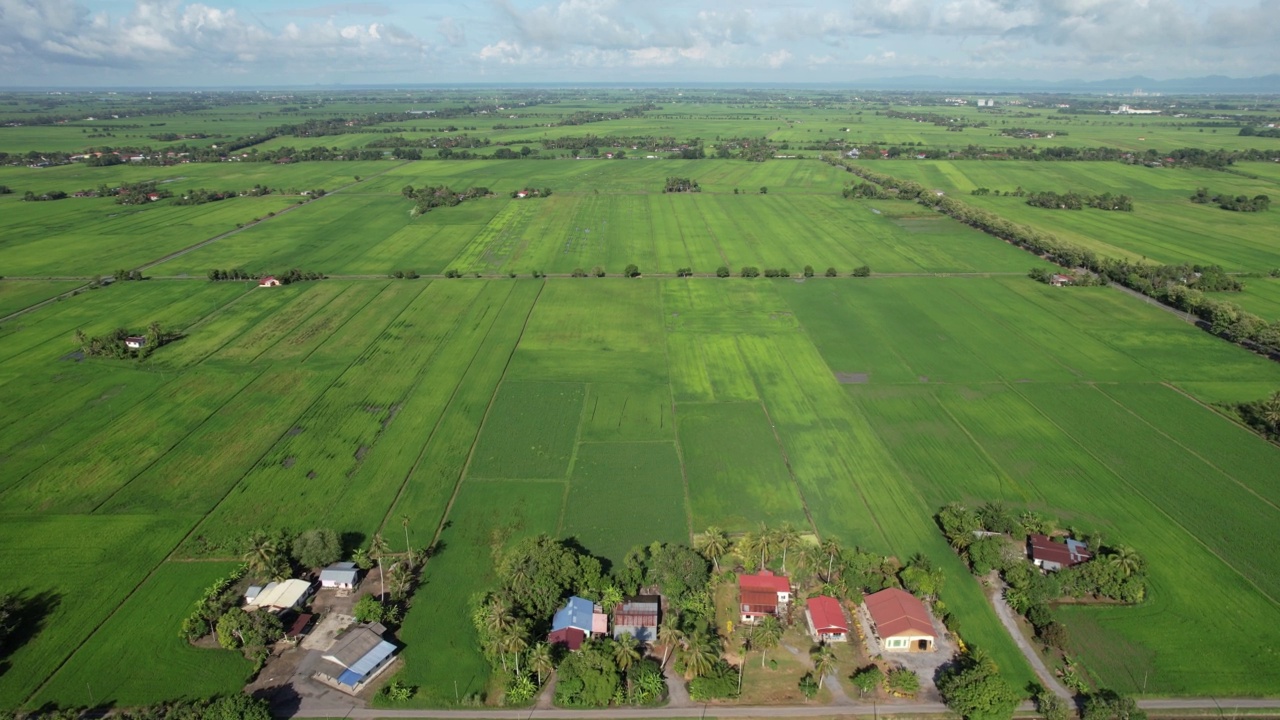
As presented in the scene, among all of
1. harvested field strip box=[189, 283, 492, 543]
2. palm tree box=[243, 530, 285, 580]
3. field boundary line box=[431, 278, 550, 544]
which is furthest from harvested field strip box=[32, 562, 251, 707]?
field boundary line box=[431, 278, 550, 544]

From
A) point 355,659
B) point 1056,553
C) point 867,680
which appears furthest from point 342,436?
point 1056,553

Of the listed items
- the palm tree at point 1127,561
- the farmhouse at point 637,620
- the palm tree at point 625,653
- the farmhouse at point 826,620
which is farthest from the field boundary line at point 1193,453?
the palm tree at point 625,653

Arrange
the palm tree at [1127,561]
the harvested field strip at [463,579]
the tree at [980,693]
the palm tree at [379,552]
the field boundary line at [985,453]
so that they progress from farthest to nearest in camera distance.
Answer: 1. the field boundary line at [985,453]
2. the palm tree at [379,552]
3. the palm tree at [1127,561]
4. the harvested field strip at [463,579]
5. the tree at [980,693]

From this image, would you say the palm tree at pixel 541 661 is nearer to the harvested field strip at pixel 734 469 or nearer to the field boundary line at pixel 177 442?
the harvested field strip at pixel 734 469

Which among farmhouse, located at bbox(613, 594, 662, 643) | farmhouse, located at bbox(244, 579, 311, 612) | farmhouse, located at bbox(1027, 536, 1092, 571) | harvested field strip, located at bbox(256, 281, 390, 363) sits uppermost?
harvested field strip, located at bbox(256, 281, 390, 363)

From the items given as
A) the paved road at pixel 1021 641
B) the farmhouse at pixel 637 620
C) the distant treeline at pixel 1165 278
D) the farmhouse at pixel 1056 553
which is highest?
the distant treeline at pixel 1165 278

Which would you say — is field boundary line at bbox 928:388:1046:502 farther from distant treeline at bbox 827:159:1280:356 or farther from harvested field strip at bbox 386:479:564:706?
distant treeline at bbox 827:159:1280:356

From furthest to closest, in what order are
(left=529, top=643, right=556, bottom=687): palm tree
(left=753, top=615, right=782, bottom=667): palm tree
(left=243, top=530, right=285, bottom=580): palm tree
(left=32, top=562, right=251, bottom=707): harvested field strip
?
(left=243, top=530, right=285, bottom=580): palm tree
(left=753, top=615, right=782, bottom=667): palm tree
(left=529, top=643, right=556, bottom=687): palm tree
(left=32, top=562, right=251, bottom=707): harvested field strip
